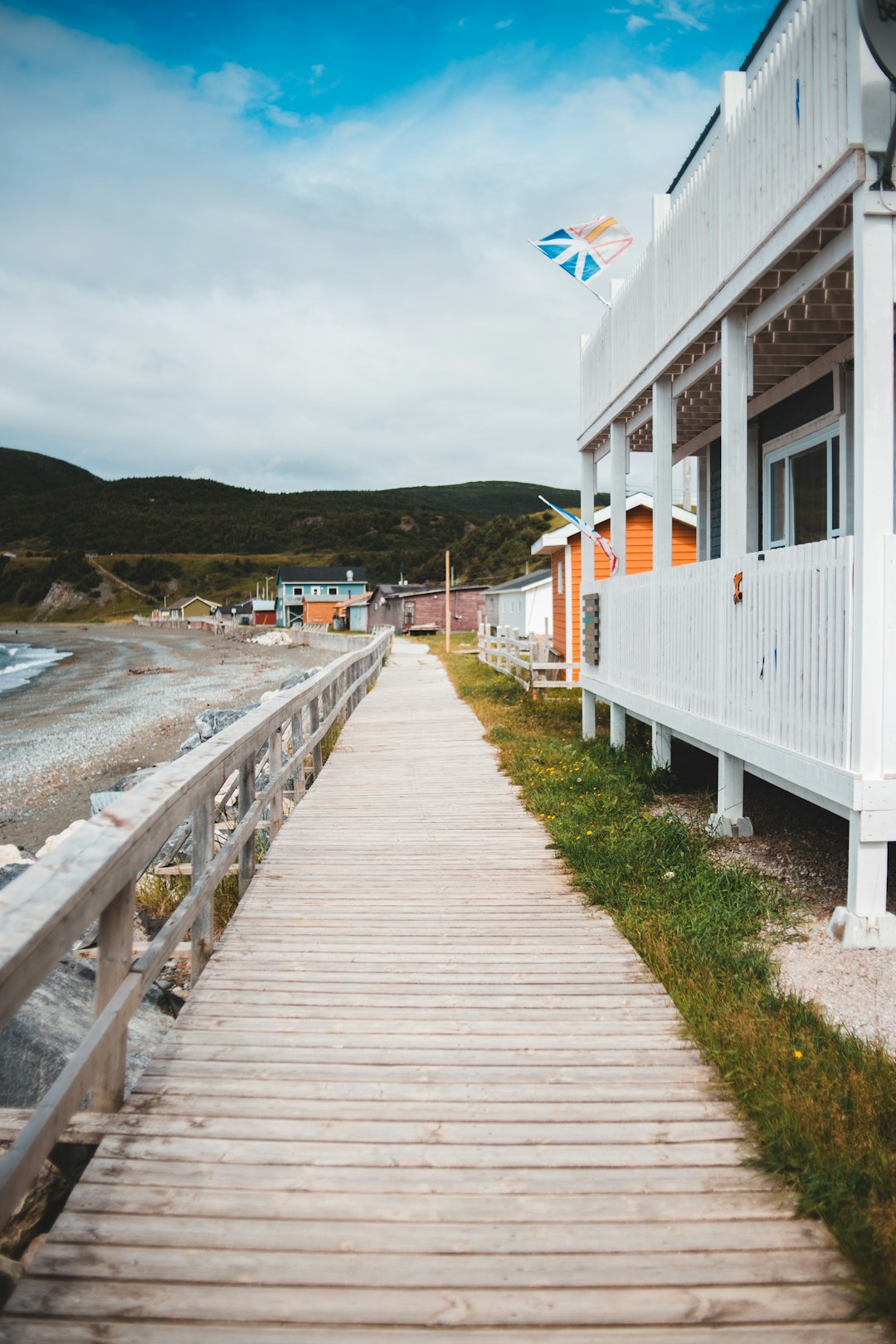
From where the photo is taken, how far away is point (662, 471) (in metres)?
7.89

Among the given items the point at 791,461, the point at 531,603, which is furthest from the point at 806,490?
the point at 531,603

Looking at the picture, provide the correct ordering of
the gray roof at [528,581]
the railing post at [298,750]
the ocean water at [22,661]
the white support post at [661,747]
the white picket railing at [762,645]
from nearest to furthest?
the white picket railing at [762,645] < the railing post at [298,750] < the white support post at [661,747] < the gray roof at [528,581] < the ocean water at [22,661]

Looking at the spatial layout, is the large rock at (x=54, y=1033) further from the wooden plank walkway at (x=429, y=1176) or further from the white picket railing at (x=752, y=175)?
the white picket railing at (x=752, y=175)

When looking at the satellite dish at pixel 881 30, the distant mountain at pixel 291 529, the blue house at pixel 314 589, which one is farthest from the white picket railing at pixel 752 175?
the distant mountain at pixel 291 529

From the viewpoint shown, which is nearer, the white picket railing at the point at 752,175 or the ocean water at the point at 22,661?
the white picket railing at the point at 752,175

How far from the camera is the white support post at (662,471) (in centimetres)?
777

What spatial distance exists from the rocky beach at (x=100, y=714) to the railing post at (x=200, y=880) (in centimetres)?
751

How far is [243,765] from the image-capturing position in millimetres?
4914

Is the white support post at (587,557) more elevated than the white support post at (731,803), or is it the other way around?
the white support post at (587,557)

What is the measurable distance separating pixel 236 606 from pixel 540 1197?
126 m

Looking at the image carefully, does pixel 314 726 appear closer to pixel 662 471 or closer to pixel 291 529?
pixel 662 471

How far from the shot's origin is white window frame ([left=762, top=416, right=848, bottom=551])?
744cm

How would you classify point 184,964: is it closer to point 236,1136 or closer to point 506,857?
point 506,857

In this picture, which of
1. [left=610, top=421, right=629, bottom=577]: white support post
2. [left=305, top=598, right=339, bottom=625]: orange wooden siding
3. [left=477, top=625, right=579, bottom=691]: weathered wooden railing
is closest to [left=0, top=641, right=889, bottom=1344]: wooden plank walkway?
[left=610, top=421, right=629, bottom=577]: white support post
